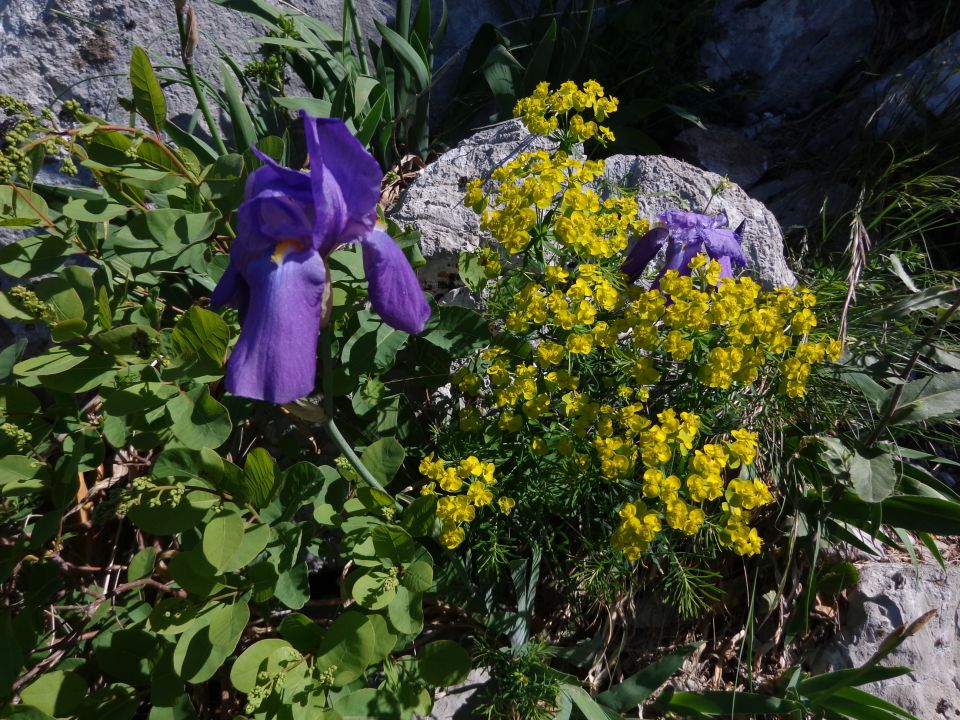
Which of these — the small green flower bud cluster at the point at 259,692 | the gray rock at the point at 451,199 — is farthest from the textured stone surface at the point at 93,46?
the small green flower bud cluster at the point at 259,692

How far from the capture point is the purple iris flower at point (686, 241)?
2.22 metres

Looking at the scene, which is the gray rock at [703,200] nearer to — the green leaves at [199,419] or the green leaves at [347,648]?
the green leaves at [199,419]

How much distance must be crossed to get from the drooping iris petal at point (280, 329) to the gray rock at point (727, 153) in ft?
8.19

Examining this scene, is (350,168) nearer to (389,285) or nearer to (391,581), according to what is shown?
(389,285)

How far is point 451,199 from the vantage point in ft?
8.75

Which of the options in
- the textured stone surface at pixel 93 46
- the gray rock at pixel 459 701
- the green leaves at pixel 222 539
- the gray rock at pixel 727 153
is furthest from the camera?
the gray rock at pixel 727 153

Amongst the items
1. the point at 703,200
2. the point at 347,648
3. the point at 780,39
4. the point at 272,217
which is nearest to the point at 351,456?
the point at 347,648

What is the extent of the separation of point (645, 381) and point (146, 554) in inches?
55.3

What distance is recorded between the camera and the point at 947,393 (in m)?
2.04

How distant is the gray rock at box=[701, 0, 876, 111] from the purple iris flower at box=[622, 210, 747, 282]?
5.83 feet

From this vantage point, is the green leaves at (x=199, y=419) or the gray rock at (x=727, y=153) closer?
the green leaves at (x=199, y=419)

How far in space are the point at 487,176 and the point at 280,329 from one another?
1.53 metres

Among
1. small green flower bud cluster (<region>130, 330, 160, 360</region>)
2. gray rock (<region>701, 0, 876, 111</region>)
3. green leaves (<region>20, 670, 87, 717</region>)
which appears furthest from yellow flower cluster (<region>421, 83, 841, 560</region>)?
gray rock (<region>701, 0, 876, 111</region>)

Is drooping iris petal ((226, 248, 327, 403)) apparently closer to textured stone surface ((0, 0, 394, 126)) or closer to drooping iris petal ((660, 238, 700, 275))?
drooping iris petal ((660, 238, 700, 275))
